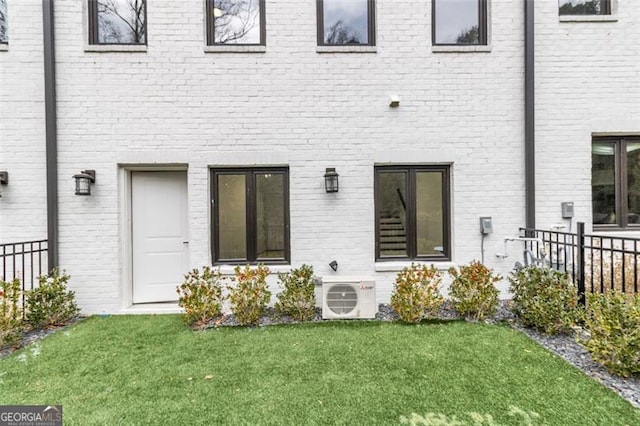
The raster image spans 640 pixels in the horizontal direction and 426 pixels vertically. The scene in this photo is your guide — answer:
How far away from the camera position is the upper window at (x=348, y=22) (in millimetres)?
4938

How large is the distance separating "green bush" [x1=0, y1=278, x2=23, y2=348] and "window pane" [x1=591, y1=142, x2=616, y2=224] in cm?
799

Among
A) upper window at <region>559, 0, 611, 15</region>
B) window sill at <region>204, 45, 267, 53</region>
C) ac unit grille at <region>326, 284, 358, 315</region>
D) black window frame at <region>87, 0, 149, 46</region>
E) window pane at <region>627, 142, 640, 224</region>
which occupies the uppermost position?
upper window at <region>559, 0, 611, 15</region>

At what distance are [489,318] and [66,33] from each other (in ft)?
23.5

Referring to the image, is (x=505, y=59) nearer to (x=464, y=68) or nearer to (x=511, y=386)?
(x=464, y=68)

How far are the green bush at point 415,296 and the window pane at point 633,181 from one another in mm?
3410

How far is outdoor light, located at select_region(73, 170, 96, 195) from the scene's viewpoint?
4492 millimetres

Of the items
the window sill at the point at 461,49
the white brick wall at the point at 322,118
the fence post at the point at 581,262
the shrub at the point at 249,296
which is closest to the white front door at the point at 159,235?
the white brick wall at the point at 322,118

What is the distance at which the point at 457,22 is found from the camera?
5027 mm

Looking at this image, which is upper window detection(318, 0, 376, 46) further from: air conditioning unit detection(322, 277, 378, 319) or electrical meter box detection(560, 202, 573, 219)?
electrical meter box detection(560, 202, 573, 219)

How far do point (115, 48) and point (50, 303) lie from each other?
3659 millimetres

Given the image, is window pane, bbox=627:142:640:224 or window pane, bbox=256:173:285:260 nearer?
window pane, bbox=256:173:285:260

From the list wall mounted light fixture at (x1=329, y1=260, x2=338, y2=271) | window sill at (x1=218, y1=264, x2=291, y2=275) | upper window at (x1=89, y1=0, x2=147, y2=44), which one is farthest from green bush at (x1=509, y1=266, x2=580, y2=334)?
upper window at (x1=89, y1=0, x2=147, y2=44)

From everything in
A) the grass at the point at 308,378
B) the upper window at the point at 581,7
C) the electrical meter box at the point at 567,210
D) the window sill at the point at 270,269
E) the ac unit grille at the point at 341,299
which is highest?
the upper window at the point at 581,7

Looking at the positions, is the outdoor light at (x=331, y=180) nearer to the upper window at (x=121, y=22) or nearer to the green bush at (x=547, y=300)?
the green bush at (x=547, y=300)
